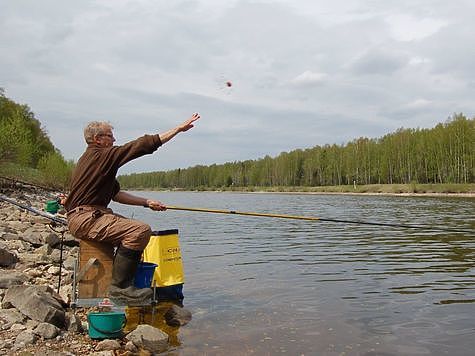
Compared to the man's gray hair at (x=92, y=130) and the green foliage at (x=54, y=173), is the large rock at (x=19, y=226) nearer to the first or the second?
the man's gray hair at (x=92, y=130)

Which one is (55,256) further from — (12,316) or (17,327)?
(17,327)

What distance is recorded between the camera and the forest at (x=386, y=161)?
84.6m

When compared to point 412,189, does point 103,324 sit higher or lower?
lower

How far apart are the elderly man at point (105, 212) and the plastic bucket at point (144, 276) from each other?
43 cm

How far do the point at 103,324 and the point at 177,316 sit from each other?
1.89m

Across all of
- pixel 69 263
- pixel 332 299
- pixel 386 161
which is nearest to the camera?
pixel 332 299

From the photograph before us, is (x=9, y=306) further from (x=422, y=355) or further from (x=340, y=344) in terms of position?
(x=422, y=355)

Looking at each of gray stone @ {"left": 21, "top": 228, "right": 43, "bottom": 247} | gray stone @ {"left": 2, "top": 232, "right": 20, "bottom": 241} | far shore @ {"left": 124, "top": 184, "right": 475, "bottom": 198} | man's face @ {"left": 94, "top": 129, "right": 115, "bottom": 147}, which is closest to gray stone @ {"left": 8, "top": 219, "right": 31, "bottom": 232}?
gray stone @ {"left": 21, "top": 228, "right": 43, "bottom": 247}

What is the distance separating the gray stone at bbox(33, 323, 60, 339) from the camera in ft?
19.2

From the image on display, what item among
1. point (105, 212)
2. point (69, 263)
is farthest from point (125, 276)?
point (69, 263)

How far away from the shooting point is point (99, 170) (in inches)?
238

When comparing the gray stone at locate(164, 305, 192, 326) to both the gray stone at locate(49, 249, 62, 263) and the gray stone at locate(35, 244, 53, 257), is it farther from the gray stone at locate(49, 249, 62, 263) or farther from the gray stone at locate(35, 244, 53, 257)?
the gray stone at locate(35, 244, 53, 257)

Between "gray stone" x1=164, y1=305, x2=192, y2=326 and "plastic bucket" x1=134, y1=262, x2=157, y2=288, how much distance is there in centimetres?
96

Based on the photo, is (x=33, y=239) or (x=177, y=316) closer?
(x=177, y=316)
